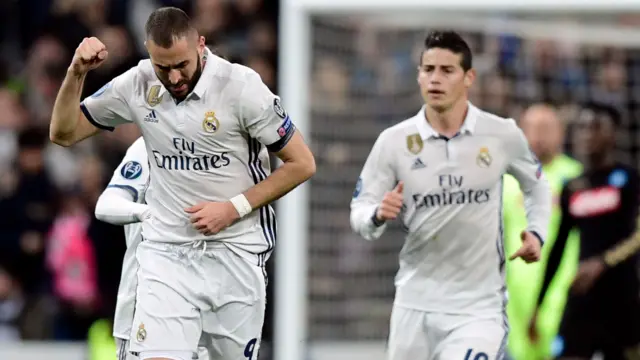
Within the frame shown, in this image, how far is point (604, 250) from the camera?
8984 mm

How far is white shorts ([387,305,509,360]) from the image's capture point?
6.42 m

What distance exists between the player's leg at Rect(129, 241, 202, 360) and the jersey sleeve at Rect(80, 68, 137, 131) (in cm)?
60

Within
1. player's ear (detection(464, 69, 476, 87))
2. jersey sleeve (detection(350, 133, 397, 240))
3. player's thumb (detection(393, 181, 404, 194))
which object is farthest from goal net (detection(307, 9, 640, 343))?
player's thumb (detection(393, 181, 404, 194))

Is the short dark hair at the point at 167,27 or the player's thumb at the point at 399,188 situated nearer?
the short dark hair at the point at 167,27

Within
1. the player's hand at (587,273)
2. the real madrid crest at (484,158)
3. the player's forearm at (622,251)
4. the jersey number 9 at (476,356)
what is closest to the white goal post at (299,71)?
the player's forearm at (622,251)

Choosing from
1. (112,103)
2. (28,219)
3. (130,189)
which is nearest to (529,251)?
(130,189)

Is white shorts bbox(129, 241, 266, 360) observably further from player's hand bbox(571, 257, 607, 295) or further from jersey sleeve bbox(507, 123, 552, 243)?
player's hand bbox(571, 257, 607, 295)

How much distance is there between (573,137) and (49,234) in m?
4.46

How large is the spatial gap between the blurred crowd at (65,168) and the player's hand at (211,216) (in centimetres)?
455

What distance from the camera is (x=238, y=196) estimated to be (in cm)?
583

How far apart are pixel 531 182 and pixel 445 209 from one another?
Answer: 0.53 meters

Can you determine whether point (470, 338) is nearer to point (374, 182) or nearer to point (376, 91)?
point (374, 182)

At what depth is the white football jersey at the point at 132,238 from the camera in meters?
6.27

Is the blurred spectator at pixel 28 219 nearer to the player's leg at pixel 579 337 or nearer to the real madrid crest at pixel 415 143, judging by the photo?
the player's leg at pixel 579 337
